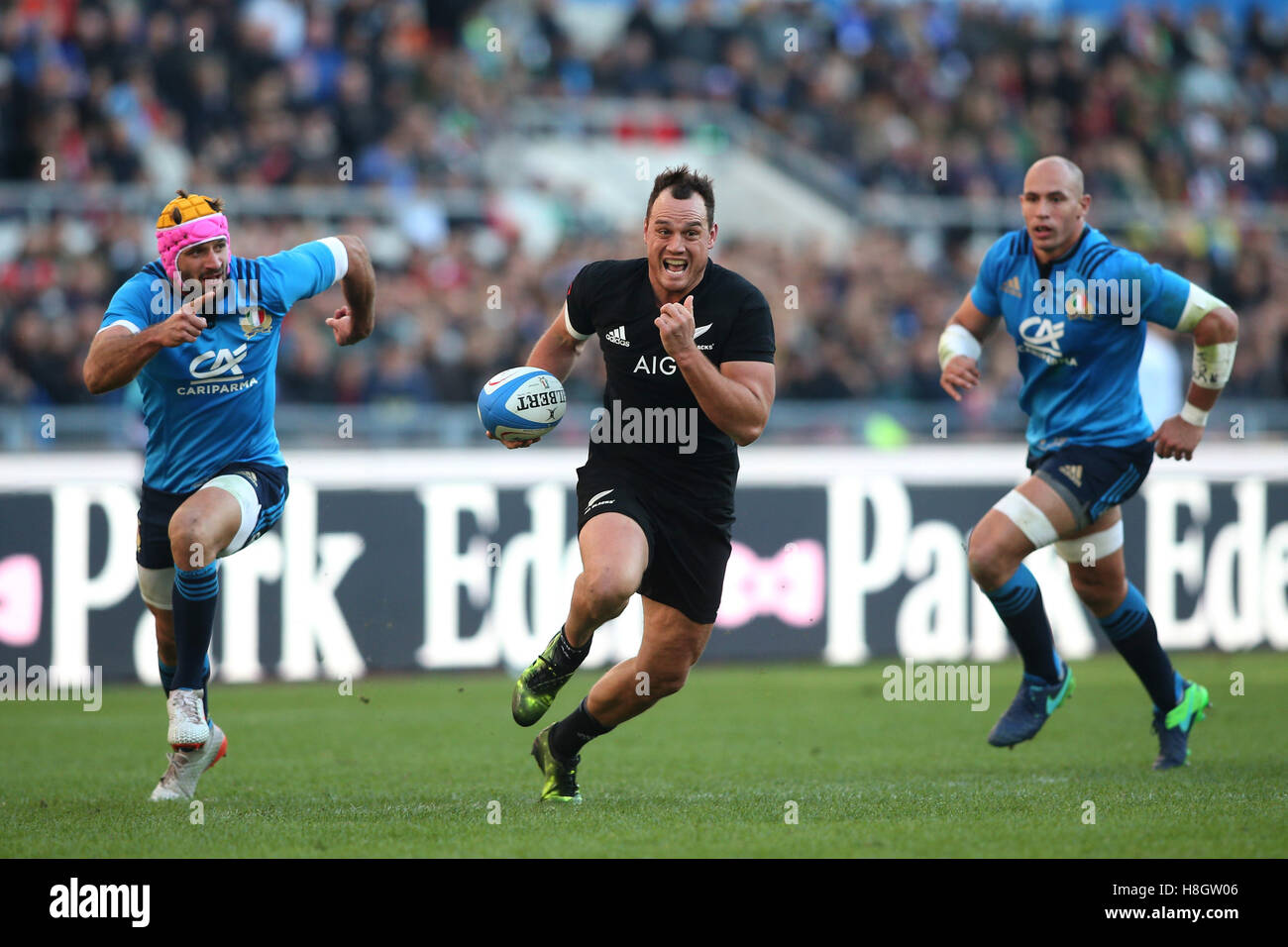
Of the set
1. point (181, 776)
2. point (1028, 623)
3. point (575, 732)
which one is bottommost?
point (181, 776)

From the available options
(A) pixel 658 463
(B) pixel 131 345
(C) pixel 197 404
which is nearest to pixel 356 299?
(C) pixel 197 404

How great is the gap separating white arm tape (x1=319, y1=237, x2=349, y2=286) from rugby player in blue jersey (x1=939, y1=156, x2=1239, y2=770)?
9.13 ft

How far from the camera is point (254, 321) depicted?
7168mm

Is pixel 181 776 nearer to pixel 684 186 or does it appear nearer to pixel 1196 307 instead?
pixel 684 186

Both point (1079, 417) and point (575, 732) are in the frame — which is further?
point (1079, 417)

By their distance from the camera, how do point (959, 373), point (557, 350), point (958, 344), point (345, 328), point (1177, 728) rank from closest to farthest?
point (557, 350)
point (345, 328)
point (959, 373)
point (1177, 728)
point (958, 344)

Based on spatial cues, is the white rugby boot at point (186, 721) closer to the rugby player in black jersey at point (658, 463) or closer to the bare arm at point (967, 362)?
the rugby player in black jersey at point (658, 463)

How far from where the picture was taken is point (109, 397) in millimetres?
12789

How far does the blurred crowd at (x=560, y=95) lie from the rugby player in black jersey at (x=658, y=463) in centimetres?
703

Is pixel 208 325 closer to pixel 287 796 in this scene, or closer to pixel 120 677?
pixel 287 796

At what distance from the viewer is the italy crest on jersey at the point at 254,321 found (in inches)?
281

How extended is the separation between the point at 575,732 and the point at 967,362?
257 cm

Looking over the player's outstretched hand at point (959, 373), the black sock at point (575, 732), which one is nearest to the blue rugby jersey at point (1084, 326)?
the player's outstretched hand at point (959, 373)
